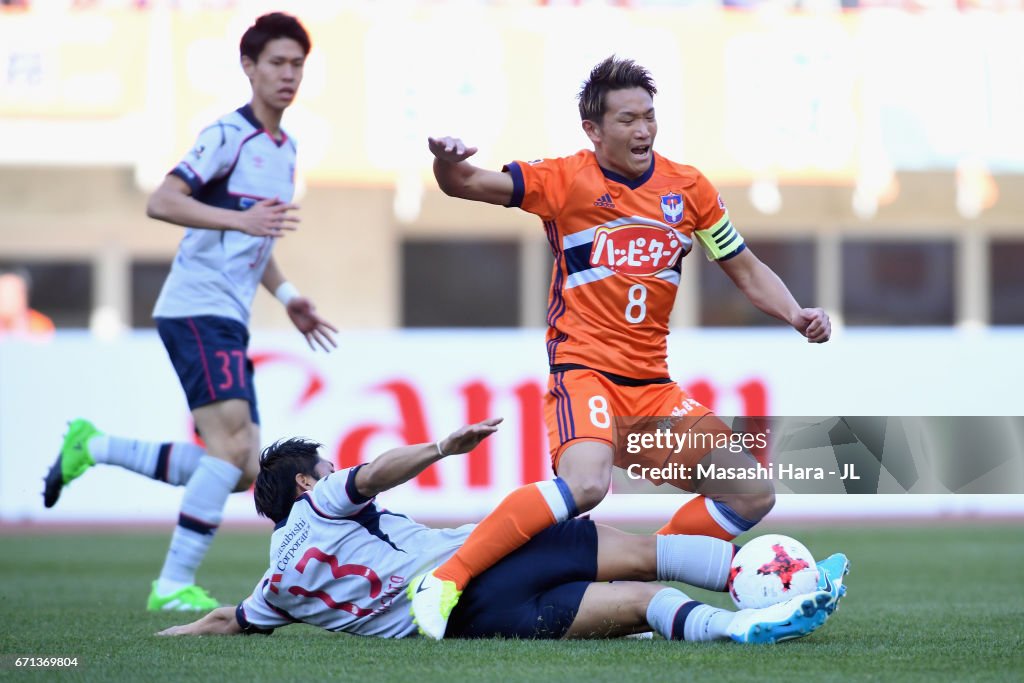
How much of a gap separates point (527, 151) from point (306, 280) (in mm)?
3450

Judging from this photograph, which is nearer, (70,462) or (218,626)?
(218,626)

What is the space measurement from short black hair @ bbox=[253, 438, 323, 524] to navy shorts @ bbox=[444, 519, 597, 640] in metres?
0.68

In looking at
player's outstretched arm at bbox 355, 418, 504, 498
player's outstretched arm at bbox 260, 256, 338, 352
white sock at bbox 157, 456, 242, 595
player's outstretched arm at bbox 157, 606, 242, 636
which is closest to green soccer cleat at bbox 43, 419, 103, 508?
white sock at bbox 157, 456, 242, 595

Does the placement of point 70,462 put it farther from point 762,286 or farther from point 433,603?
point 762,286

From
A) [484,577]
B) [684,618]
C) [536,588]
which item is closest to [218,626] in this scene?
[484,577]

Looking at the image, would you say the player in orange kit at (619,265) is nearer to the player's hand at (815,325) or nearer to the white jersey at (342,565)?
the player's hand at (815,325)

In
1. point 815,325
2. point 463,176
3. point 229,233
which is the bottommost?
point 815,325

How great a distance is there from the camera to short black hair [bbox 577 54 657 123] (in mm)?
5223

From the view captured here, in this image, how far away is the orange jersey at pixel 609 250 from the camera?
5.21 meters

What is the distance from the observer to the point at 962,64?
14.6 metres

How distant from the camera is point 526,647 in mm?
4648

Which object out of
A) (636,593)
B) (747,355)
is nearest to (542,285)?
(747,355)

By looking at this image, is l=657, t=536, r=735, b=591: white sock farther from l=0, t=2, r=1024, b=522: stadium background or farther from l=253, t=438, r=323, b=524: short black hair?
l=0, t=2, r=1024, b=522: stadium background

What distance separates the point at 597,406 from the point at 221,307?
2022 millimetres
